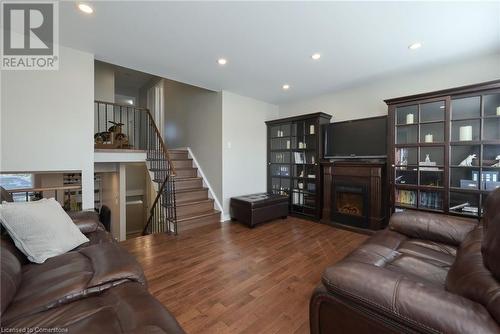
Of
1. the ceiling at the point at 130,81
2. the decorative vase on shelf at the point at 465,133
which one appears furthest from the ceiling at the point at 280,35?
the ceiling at the point at 130,81

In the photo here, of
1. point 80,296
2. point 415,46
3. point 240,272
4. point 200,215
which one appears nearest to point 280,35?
point 415,46

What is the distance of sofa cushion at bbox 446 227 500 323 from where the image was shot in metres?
0.80

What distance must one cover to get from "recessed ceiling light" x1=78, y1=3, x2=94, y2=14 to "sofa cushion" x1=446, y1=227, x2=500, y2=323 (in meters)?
3.06

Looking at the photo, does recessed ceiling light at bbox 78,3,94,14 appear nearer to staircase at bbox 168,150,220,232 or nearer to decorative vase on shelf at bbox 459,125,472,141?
staircase at bbox 168,150,220,232

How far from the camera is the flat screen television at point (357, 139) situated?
11.2 feet

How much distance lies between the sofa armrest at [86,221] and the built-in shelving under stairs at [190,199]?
1602 mm

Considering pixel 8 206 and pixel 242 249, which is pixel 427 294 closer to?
pixel 242 249

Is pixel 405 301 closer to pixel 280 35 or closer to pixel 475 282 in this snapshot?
pixel 475 282

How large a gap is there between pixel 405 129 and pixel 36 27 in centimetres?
453

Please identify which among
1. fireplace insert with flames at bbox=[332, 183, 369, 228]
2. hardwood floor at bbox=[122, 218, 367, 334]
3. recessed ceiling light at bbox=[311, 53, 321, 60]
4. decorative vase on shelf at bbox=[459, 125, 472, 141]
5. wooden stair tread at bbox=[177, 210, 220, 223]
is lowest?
hardwood floor at bbox=[122, 218, 367, 334]

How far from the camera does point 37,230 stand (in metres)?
1.44

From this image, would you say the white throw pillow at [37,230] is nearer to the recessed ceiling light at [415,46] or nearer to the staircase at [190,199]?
the staircase at [190,199]

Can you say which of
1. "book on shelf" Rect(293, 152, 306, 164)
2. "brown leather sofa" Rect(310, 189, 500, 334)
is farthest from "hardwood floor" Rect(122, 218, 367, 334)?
"book on shelf" Rect(293, 152, 306, 164)

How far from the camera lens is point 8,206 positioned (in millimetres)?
1438
